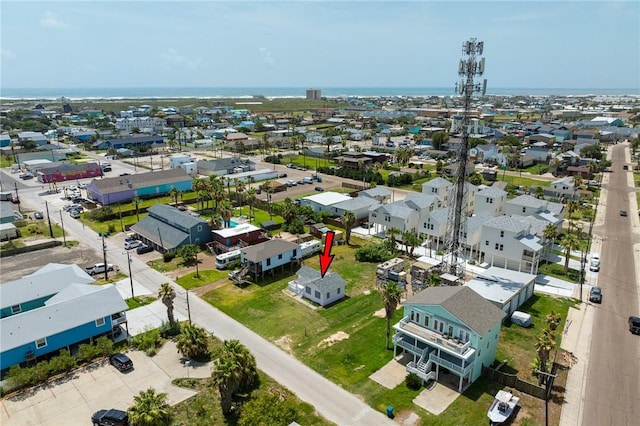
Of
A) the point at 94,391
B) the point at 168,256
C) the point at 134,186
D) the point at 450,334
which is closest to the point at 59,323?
the point at 94,391

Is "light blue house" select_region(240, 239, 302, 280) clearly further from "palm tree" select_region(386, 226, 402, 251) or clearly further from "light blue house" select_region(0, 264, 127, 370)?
"light blue house" select_region(0, 264, 127, 370)

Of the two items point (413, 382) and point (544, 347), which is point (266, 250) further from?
point (544, 347)

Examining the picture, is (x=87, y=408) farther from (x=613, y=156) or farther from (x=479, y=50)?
(x=613, y=156)

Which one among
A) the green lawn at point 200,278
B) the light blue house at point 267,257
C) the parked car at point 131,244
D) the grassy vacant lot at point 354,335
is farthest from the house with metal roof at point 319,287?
the parked car at point 131,244

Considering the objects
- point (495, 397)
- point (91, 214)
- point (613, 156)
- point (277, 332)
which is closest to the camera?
point (495, 397)

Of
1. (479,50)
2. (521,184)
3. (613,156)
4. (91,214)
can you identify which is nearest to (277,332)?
(479,50)

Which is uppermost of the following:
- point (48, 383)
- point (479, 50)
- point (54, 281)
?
point (479, 50)
